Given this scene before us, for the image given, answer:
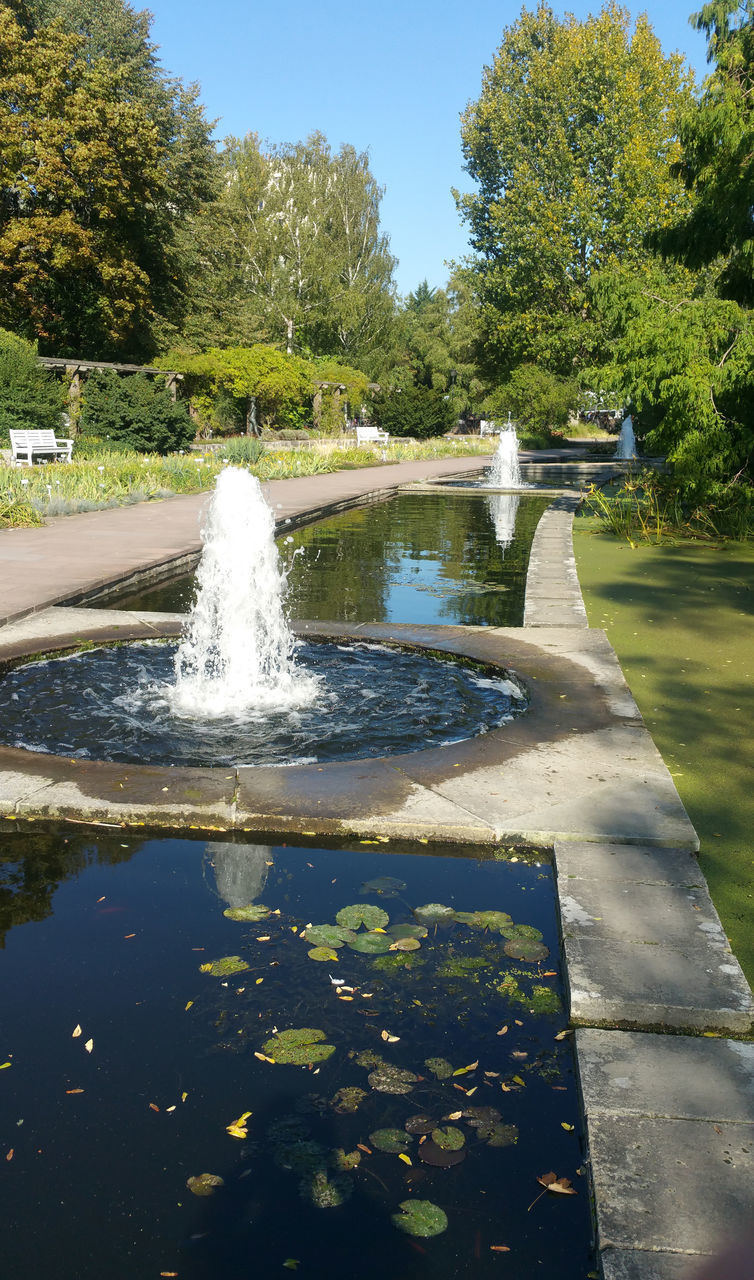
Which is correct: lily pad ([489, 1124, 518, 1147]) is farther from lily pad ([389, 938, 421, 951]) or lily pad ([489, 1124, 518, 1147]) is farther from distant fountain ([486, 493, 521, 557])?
distant fountain ([486, 493, 521, 557])

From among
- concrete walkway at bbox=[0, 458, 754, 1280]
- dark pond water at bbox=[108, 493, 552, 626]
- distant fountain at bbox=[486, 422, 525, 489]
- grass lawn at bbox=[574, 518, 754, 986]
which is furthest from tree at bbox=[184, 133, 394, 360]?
concrete walkway at bbox=[0, 458, 754, 1280]

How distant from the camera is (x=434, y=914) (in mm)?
3367

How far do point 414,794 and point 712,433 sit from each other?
396 inches

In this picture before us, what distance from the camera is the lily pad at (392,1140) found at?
226cm

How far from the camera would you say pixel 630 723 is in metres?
5.21

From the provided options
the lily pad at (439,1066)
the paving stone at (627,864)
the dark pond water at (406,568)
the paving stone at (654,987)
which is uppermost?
the dark pond water at (406,568)

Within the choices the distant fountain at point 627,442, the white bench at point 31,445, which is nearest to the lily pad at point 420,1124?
the white bench at point 31,445

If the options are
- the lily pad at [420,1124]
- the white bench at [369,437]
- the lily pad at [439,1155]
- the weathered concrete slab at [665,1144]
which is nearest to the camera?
the weathered concrete slab at [665,1144]

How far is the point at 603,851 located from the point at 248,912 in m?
1.31

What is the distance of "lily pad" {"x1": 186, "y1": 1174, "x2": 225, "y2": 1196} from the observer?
211cm

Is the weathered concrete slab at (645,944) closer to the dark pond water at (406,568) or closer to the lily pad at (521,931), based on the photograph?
the lily pad at (521,931)

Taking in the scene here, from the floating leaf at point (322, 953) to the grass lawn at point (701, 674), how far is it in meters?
1.22

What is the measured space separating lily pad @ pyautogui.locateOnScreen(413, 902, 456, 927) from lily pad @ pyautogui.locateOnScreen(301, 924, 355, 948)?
26 centimetres

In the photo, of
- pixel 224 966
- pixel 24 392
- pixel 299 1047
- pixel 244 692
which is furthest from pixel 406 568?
pixel 24 392
